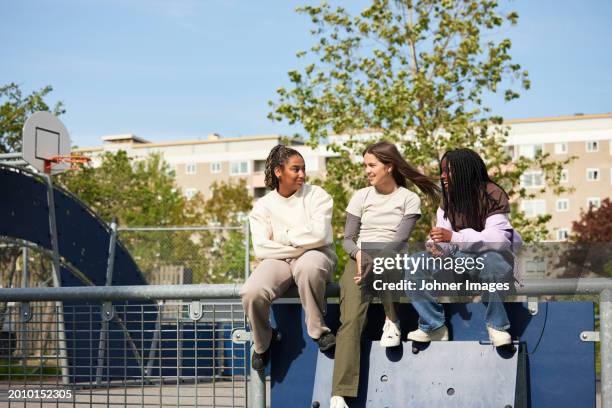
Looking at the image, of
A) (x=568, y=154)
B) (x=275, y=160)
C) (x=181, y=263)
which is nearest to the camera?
(x=275, y=160)

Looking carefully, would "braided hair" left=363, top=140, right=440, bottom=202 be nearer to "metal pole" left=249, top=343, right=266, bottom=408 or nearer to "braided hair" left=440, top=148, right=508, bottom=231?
"braided hair" left=440, top=148, right=508, bottom=231

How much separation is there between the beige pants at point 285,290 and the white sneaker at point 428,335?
47 centimetres

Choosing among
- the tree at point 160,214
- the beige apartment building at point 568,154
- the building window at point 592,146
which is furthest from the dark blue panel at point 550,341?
the building window at point 592,146

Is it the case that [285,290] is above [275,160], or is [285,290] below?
below

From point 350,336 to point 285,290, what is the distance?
46 centimetres

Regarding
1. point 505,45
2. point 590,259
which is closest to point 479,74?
point 505,45

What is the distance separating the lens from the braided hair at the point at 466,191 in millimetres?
4664

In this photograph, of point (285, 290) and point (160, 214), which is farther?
point (160, 214)

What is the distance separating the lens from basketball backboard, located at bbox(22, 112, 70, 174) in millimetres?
13750

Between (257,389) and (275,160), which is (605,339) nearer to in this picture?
(257,389)

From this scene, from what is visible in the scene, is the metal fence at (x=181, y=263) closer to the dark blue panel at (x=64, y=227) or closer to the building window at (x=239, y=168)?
the dark blue panel at (x=64, y=227)

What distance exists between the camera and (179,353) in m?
4.92

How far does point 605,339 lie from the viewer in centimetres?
437

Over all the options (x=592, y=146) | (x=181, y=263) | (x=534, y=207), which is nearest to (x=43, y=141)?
(x=181, y=263)
